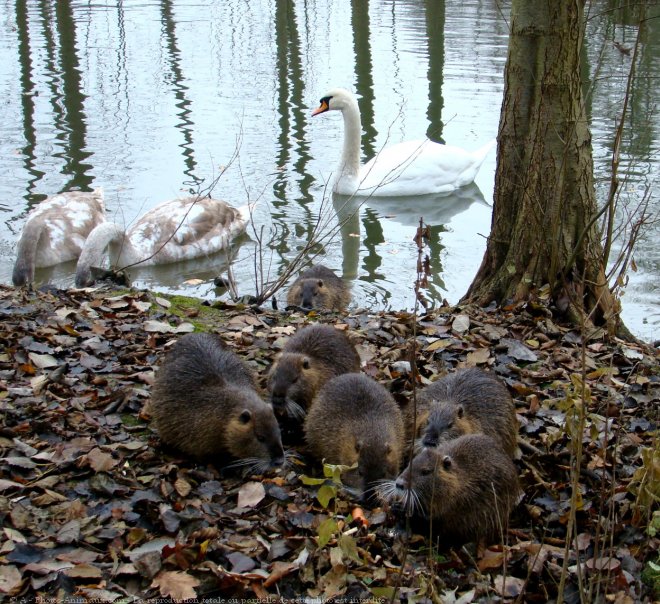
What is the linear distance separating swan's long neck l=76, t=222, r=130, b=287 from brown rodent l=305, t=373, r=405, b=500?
13.9ft

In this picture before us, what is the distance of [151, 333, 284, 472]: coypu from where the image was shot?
14.5 ft

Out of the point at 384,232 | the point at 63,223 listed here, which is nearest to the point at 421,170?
the point at 384,232

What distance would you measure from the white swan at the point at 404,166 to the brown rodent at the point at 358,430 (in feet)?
24.9

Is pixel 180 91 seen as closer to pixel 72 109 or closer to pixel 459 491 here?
pixel 72 109

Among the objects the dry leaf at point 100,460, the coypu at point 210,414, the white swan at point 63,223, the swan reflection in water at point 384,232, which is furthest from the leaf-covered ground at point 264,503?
the white swan at point 63,223

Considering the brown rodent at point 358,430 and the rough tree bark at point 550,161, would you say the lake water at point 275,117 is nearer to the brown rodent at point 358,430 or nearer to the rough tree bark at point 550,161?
the rough tree bark at point 550,161

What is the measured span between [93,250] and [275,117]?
6.75m

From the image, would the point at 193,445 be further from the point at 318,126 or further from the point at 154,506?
the point at 318,126

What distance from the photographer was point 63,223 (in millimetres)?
10219

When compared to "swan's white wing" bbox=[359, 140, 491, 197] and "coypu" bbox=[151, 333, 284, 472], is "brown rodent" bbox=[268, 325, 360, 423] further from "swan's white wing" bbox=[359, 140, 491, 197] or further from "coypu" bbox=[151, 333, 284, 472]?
"swan's white wing" bbox=[359, 140, 491, 197]

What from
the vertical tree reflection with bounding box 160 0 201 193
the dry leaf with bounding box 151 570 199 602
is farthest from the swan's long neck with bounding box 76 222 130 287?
the dry leaf with bounding box 151 570 199 602

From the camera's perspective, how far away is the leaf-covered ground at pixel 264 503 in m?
3.44

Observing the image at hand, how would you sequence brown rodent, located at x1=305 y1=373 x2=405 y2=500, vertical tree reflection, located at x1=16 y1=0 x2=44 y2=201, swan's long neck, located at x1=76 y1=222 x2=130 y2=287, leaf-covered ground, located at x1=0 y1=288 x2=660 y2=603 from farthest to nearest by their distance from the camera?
vertical tree reflection, located at x1=16 y1=0 x2=44 y2=201, swan's long neck, located at x1=76 y1=222 x2=130 y2=287, brown rodent, located at x1=305 y1=373 x2=405 y2=500, leaf-covered ground, located at x1=0 y1=288 x2=660 y2=603

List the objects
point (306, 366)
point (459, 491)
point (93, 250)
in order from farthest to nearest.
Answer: point (93, 250), point (306, 366), point (459, 491)
